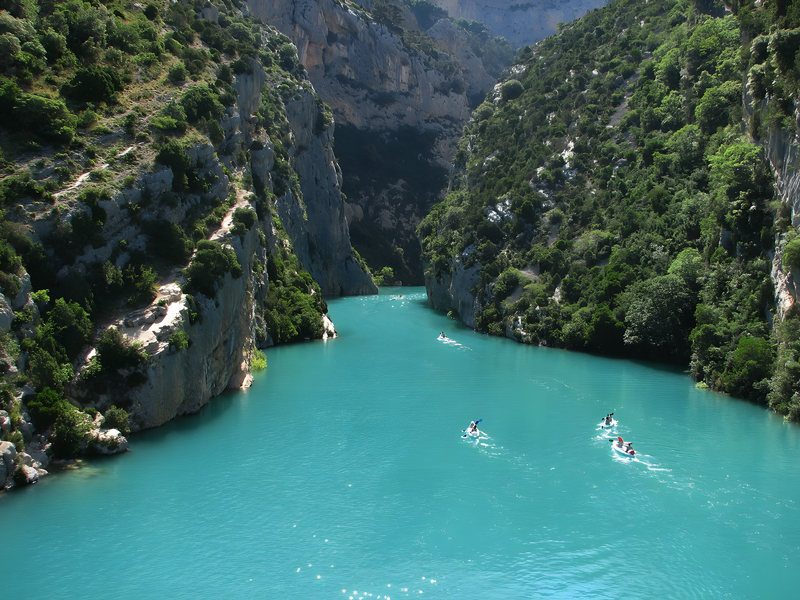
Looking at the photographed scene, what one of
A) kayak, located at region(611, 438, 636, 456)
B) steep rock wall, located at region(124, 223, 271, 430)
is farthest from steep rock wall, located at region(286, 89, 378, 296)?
kayak, located at region(611, 438, 636, 456)

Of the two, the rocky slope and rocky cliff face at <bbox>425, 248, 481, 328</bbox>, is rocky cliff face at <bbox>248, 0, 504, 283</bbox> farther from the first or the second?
the rocky slope

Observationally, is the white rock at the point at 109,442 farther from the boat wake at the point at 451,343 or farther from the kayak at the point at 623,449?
the boat wake at the point at 451,343

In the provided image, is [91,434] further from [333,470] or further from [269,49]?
[269,49]

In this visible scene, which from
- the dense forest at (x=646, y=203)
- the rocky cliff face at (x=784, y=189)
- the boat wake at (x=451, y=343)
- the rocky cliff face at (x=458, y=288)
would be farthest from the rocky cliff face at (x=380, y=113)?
the rocky cliff face at (x=784, y=189)

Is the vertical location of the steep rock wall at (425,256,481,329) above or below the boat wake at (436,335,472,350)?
above

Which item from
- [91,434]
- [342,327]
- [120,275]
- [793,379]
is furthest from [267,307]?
[793,379]

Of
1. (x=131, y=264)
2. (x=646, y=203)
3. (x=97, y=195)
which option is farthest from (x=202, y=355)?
(x=646, y=203)
